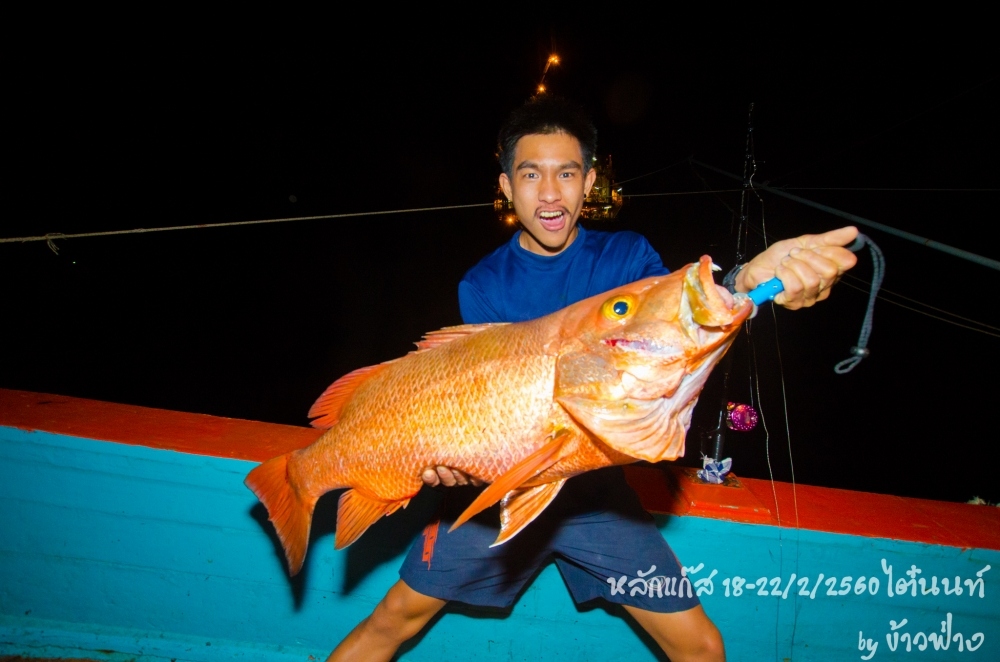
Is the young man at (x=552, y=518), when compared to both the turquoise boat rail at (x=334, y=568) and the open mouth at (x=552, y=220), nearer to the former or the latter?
the open mouth at (x=552, y=220)

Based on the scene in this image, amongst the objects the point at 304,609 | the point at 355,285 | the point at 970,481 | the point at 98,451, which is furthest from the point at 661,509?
the point at 355,285

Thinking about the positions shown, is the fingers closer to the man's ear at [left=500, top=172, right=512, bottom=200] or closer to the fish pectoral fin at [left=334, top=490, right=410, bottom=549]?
the man's ear at [left=500, top=172, right=512, bottom=200]

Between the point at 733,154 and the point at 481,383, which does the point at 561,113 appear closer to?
the point at 481,383

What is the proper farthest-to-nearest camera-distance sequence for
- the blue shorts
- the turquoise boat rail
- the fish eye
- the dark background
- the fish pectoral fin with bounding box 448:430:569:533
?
the dark background, the turquoise boat rail, the blue shorts, the fish eye, the fish pectoral fin with bounding box 448:430:569:533

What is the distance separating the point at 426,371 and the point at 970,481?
1556cm

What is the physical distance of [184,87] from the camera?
34.9 m

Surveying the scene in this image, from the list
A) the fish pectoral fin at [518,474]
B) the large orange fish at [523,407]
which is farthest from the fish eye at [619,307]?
the fish pectoral fin at [518,474]

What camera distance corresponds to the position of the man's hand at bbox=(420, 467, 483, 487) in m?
1.46

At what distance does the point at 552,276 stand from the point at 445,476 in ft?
3.40

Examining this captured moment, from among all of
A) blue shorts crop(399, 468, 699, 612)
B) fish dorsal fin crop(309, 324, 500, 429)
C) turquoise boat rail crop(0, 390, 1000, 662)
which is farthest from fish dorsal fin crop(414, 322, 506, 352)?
turquoise boat rail crop(0, 390, 1000, 662)

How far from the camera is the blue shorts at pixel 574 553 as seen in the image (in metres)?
1.73

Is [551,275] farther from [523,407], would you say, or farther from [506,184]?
[523,407]

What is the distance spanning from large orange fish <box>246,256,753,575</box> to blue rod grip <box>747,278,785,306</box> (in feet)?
0.20

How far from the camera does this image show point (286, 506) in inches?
66.4
